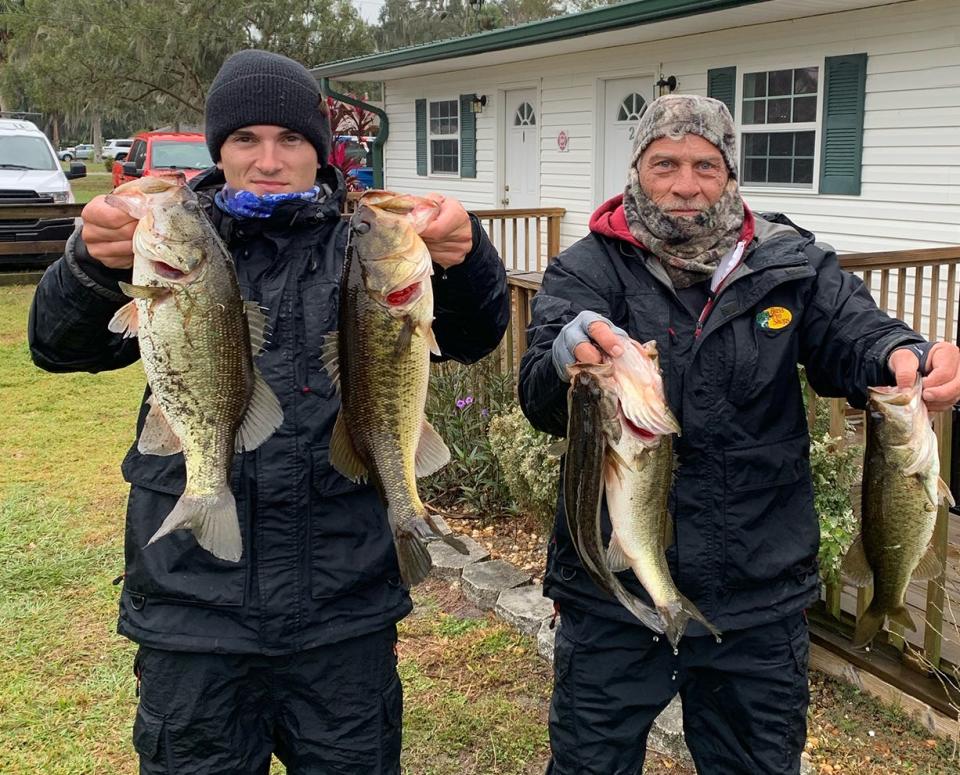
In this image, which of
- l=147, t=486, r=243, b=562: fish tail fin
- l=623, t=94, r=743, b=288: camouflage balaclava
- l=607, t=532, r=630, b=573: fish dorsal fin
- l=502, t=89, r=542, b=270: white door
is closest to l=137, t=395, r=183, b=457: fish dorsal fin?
l=147, t=486, r=243, b=562: fish tail fin

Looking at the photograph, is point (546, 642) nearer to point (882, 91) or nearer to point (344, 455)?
point (344, 455)

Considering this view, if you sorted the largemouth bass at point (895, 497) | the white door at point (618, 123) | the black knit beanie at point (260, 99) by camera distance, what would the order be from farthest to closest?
1. the white door at point (618, 123)
2. the black knit beanie at point (260, 99)
3. the largemouth bass at point (895, 497)

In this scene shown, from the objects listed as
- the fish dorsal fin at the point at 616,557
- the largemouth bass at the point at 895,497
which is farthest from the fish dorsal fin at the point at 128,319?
the largemouth bass at the point at 895,497

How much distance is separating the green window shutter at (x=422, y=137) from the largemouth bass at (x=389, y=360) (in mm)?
16039

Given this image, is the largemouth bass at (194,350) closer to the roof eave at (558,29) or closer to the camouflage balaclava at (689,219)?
the camouflage balaclava at (689,219)

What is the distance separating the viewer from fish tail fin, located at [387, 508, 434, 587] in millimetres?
2109

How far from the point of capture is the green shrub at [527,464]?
4.53m

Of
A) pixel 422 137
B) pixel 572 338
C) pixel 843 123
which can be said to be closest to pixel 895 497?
pixel 572 338

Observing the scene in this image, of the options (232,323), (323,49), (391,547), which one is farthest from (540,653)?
(323,49)

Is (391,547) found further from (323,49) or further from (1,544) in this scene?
(323,49)

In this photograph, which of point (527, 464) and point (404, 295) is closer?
point (404, 295)

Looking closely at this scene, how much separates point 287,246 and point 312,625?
0.98m

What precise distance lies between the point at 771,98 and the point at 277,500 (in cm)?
924

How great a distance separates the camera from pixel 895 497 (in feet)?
7.88
